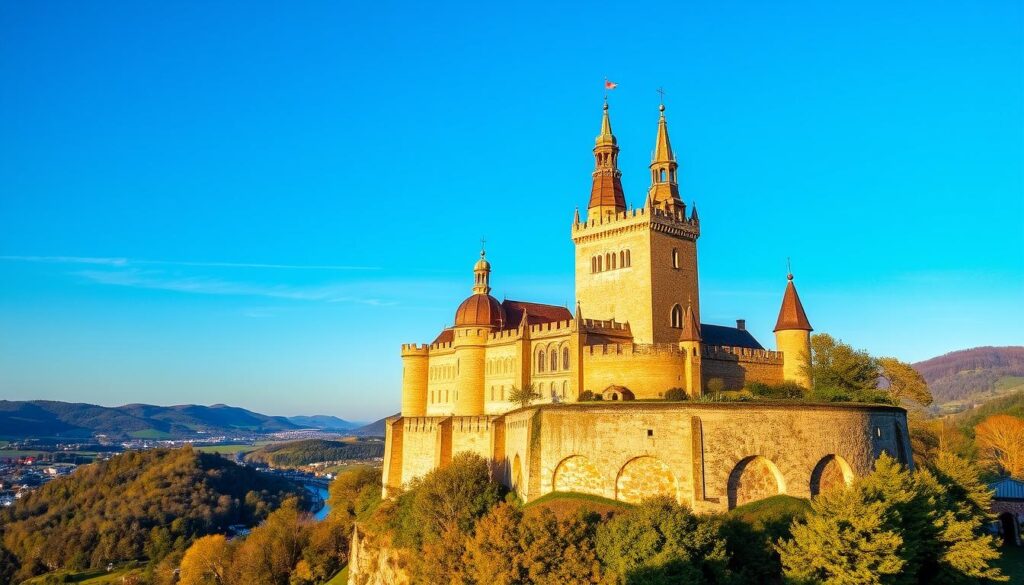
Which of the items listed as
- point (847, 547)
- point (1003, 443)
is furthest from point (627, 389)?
point (1003, 443)

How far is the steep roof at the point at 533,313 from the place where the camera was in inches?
2822

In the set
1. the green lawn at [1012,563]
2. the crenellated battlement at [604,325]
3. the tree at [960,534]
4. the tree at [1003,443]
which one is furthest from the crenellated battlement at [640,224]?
the tree at [1003,443]

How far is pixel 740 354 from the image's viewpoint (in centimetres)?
6306

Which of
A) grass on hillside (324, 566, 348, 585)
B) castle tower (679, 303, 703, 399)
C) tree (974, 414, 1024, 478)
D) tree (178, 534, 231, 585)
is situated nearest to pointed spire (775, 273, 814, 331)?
castle tower (679, 303, 703, 399)

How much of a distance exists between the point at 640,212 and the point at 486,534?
32318 mm

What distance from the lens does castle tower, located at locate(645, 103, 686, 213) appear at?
222ft

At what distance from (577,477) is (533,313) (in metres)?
25.6

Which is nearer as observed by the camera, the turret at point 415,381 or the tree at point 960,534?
the tree at point 960,534

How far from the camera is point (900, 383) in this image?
214ft

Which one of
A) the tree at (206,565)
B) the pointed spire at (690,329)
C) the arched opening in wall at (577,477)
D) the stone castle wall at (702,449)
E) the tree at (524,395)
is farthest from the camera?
the tree at (206,565)

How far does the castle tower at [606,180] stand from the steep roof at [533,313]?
10713mm

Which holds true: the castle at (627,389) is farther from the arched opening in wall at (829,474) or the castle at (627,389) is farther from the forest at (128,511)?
the forest at (128,511)

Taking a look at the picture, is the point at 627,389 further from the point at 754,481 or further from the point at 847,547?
the point at 847,547

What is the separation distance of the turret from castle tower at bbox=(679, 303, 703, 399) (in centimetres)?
2623
